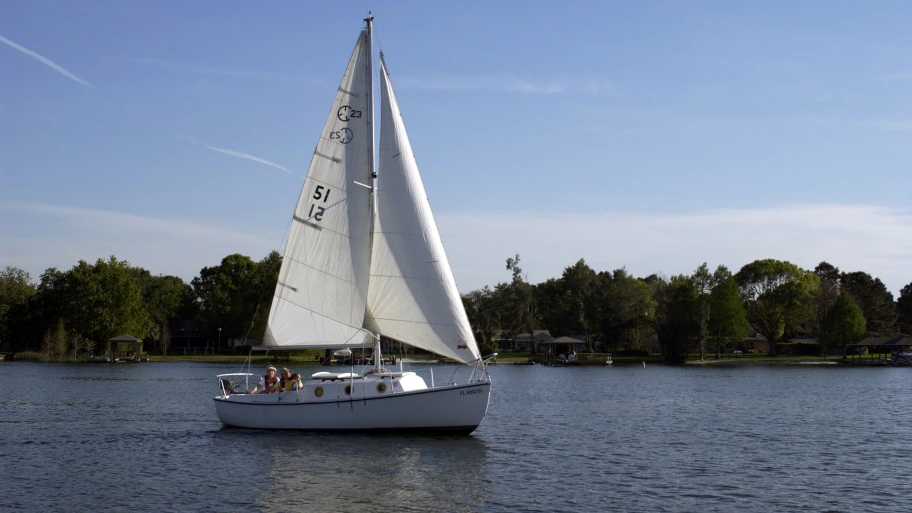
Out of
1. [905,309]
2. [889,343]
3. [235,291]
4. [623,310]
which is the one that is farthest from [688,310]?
[905,309]

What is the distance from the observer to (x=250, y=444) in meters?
31.5

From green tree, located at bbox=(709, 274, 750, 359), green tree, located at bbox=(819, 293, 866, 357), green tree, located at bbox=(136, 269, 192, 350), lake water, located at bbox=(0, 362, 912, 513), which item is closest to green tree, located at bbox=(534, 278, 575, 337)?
green tree, located at bbox=(709, 274, 750, 359)

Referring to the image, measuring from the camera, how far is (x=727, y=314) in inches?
4683

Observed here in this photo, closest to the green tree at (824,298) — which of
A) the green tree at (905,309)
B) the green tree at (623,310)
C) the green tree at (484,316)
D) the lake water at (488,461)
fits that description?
the green tree at (905,309)

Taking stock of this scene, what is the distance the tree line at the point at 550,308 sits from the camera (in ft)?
389

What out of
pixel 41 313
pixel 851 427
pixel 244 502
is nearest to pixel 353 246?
pixel 244 502

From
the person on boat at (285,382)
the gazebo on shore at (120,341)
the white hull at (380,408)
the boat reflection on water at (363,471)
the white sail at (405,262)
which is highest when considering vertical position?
the white sail at (405,262)

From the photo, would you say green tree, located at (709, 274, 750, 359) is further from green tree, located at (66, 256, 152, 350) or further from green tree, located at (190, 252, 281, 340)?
green tree, located at (66, 256, 152, 350)

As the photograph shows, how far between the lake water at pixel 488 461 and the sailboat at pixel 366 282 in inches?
48.2

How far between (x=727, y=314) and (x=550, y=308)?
35.9 metres

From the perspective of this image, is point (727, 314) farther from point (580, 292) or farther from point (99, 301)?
point (99, 301)

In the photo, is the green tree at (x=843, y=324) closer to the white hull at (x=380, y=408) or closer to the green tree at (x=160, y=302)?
the green tree at (x=160, y=302)

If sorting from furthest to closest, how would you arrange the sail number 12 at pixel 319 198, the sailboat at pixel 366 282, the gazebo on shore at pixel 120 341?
the gazebo on shore at pixel 120 341 < the sail number 12 at pixel 319 198 < the sailboat at pixel 366 282

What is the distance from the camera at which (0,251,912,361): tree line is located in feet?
389
